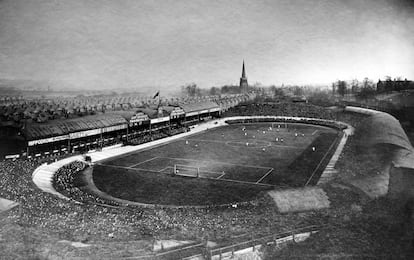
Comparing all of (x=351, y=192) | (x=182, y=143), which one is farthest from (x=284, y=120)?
(x=351, y=192)

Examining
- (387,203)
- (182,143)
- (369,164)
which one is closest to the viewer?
(387,203)

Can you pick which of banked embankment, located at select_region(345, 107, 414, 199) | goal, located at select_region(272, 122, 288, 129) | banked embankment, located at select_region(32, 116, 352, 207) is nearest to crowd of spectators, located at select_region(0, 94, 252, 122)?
banked embankment, located at select_region(32, 116, 352, 207)

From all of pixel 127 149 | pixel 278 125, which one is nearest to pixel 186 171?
pixel 127 149

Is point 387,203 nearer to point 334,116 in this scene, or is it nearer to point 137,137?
point 137,137

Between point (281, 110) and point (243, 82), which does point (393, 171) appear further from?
point (243, 82)

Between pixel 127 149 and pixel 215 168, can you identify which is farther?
pixel 127 149

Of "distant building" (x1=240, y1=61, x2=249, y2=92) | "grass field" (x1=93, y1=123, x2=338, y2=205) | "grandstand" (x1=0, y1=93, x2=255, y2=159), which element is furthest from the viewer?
"distant building" (x1=240, y1=61, x2=249, y2=92)

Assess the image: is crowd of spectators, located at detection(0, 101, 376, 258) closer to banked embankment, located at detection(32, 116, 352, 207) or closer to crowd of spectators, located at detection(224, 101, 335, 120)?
banked embankment, located at detection(32, 116, 352, 207)
